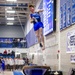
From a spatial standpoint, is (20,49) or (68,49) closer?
(68,49)

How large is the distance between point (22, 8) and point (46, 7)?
361 inches

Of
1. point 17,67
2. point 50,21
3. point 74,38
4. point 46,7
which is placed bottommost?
point 17,67

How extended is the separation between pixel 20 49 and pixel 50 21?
16.1 m

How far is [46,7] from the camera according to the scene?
10203 millimetres

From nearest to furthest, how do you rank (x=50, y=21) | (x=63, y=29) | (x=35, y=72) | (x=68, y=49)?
(x=35, y=72), (x=68, y=49), (x=63, y=29), (x=50, y=21)

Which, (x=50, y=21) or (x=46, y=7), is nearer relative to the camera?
(x=50, y=21)

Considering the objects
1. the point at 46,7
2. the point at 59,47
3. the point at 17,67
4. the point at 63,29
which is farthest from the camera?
the point at 17,67

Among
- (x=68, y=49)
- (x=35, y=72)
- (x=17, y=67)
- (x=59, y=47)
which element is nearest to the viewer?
(x=35, y=72)

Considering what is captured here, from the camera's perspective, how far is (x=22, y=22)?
2595 cm

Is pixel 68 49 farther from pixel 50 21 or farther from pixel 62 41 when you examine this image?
pixel 50 21

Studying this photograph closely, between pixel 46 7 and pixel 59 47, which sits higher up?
pixel 46 7

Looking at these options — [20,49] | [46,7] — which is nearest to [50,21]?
[46,7]

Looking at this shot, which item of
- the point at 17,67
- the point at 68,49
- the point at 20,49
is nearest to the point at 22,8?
the point at 17,67

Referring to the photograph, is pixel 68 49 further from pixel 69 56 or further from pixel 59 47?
pixel 59 47
